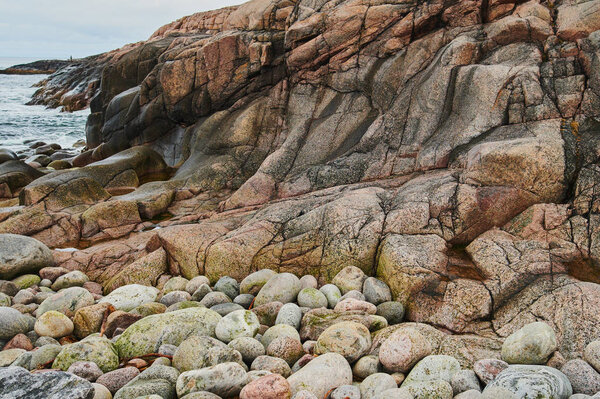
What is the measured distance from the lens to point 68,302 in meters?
8.11

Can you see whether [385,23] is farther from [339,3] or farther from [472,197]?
[472,197]

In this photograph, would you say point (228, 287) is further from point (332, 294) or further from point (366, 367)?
point (366, 367)

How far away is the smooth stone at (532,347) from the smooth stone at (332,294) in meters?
2.91

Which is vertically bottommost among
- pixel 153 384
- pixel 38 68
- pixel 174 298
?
pixel 174 298

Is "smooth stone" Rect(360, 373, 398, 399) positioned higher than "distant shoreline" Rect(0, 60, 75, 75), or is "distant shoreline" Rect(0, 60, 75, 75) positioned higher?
"distant shoreline" Rect(0, 60, 75, 75)

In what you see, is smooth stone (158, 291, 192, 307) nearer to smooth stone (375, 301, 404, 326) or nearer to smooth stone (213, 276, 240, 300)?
smooth stone (213, 276, 240, 300)

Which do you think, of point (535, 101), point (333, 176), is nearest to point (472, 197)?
point (535, 101)

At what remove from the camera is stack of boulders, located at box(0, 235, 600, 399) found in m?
4.66

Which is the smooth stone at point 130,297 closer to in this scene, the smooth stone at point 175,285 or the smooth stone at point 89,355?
the smooth stone at point 175,285

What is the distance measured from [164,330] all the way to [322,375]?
94.7 inches

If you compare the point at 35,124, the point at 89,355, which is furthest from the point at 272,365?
the point at 35,124

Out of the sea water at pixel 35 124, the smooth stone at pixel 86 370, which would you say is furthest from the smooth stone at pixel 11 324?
the sea water at pixel 35 124

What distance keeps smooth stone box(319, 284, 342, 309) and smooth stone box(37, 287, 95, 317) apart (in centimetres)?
413

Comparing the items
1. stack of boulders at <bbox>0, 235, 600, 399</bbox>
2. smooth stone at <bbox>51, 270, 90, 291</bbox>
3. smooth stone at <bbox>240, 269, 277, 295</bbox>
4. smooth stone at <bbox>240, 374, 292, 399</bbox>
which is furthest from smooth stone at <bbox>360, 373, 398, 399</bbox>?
smooth stone at <bbox>51, 270, 90, 291</bbox>
